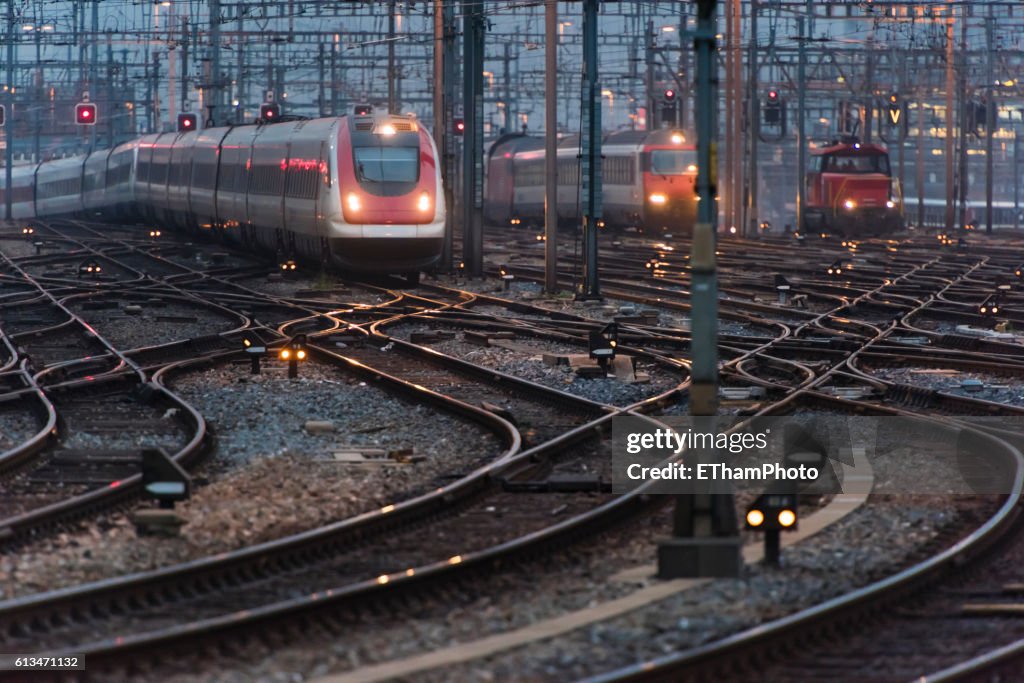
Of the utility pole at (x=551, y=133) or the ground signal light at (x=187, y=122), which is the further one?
the ground signal light at (x=187, y=122)

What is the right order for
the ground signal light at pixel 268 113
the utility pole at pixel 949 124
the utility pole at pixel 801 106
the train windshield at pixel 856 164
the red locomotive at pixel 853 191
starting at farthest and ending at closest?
the utility pole at pixel 949 124
the train windshield at pixel 856 164
the red locomotive at pixel 853 191
the utility pole at pixel 801 106
the ground signal light at pixel 268 113

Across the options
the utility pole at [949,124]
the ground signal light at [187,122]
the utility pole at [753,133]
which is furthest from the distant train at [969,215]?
the ground signal light at [187,122]

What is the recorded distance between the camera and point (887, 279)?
101 ft

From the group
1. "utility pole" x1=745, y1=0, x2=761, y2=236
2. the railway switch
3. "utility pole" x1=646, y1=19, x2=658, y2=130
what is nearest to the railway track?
the railway switch

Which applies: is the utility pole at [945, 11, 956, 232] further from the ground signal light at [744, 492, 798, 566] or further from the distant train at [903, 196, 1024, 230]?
the ground signal light at [744, 492, 798, 566]

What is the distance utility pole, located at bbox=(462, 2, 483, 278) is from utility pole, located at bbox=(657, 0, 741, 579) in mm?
20313

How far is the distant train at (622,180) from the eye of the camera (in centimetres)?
4775

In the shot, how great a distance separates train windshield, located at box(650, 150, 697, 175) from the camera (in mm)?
47438

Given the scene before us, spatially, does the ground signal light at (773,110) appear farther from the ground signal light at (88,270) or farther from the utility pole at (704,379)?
the utility pole at (704,379)

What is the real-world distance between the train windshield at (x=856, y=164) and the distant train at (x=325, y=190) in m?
20.8

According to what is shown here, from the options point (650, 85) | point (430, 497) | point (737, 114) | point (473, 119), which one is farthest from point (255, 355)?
point (650, 85)

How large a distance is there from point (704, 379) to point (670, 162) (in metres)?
39.3

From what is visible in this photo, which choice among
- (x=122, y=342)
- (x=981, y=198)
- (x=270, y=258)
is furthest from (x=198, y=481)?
(x=981, y=198)

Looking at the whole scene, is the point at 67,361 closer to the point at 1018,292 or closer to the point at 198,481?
the point at 198,481
